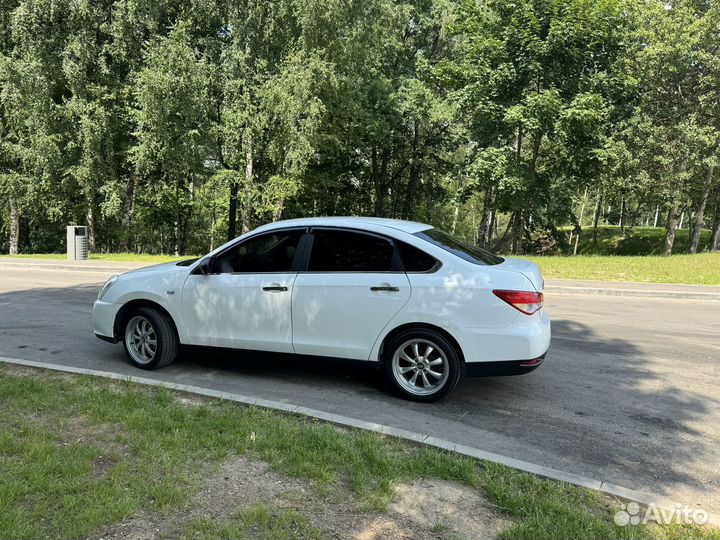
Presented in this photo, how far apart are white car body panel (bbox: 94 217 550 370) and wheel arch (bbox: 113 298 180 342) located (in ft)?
0.16

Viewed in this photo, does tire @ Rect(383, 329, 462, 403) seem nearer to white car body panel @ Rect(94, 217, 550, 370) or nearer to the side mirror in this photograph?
white car body panel @ Rect(94, 217, 550, 370)

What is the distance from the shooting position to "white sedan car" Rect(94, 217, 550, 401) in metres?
4.64

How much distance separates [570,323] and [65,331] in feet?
26.4

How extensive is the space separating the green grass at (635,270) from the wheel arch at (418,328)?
38.1ft

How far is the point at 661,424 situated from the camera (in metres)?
4.52

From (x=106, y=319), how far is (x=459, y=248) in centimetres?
400

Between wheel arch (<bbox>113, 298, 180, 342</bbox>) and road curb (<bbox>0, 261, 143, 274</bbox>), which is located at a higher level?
wheel arch (<bbox>113, 298, 180, 342</bbox>)

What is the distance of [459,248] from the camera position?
5.22 metres

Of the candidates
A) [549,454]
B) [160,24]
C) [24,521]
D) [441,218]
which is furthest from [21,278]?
[441,218]

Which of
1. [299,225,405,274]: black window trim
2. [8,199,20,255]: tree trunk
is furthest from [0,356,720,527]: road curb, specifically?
[8,199,20,255]: tree trunk

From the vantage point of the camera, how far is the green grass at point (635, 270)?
15.6m

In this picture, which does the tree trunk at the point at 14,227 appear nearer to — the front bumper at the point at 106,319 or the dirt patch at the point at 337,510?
the front bumper at the point at 106,319

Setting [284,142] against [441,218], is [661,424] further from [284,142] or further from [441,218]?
[441,218]

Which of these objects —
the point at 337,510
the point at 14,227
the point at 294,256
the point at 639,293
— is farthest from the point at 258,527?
the point at 14,227
